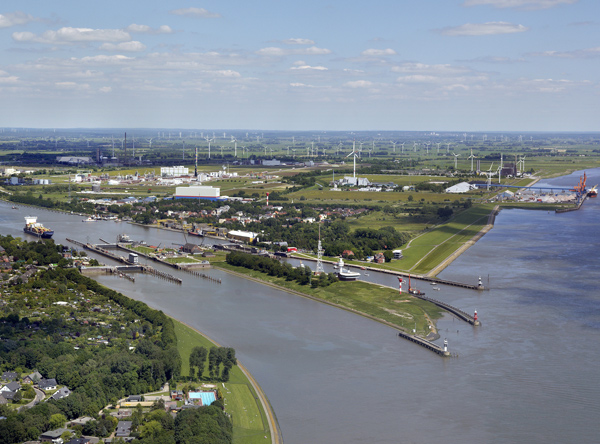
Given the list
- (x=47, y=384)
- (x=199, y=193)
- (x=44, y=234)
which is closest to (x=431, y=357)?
(x=47, y=384)

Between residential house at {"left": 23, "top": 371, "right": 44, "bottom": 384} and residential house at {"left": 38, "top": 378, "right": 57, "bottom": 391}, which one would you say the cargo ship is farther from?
residential house at {"left": 38, "top": 378, "right": 57, "bottom": 391}

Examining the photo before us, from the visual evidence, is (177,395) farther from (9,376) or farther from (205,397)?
(9,376)

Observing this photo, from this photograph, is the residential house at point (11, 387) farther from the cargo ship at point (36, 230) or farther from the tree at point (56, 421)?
the cargo ship at point (36, 230)

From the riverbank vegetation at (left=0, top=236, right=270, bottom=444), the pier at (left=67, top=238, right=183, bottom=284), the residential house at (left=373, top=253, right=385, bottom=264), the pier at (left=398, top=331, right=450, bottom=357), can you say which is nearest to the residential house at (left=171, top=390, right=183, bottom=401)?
the riverbank vegetation at (left=0, top=236, right=270, bottom=444)

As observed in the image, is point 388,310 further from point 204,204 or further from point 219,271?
point 204,204

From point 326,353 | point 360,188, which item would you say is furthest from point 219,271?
point 360,188

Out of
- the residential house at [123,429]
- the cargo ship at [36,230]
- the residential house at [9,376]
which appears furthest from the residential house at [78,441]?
the cargo ship at [36,230]
